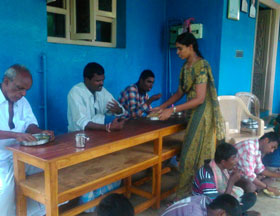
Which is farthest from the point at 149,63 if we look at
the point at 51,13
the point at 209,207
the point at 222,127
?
the point at 209,207

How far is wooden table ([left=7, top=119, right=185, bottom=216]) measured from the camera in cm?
182

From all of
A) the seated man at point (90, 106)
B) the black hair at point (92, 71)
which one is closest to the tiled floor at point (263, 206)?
the seated man at point (90, 106)

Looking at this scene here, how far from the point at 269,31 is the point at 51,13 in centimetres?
551

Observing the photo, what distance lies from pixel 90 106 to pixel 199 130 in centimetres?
112

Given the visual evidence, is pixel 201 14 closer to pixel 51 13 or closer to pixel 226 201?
pixel 51 13

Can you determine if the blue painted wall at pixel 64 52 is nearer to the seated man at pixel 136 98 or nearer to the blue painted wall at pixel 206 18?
the blue painted wall at pixel 206 18

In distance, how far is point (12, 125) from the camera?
7.39 feet

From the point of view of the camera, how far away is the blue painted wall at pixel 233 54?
4555mm

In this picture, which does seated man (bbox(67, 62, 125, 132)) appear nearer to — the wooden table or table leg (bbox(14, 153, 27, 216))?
the wooden table

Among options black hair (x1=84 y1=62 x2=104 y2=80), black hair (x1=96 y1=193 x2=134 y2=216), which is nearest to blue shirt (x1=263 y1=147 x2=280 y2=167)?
black hair (x1=84 y1=62 x2=104 y2=80)

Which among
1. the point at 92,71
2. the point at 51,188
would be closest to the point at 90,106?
the point at 92,71

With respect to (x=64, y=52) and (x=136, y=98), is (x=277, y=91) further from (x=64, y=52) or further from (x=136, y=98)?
(x=64, y=52)

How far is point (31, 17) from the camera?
294 centimetres

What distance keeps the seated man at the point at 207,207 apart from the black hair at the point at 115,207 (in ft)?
1.83
